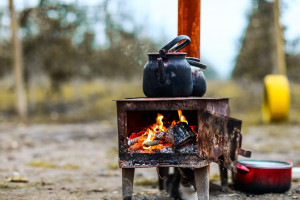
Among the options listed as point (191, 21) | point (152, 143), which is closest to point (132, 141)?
point (152, 143)

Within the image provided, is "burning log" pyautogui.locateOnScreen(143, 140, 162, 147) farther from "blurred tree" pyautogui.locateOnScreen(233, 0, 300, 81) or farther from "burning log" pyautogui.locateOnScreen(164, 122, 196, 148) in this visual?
"blurred tree" pyautogui.locateOnScreen(233, 0, 300, 81)

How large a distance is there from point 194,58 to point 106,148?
174 inches

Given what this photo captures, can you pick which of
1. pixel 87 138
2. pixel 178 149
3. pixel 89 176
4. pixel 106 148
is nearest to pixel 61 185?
pixel 89 176

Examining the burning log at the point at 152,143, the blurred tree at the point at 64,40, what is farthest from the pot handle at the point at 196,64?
the blurred tree at the point at 64,40

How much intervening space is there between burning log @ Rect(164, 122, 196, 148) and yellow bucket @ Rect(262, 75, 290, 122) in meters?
8.05

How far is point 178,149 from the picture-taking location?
297 centimetres

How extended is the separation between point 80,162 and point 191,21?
339cm

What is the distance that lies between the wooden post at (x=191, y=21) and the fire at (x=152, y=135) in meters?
0.81

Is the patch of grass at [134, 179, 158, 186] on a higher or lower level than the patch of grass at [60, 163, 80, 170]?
higher

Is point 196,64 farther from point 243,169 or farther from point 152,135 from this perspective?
point 243,169

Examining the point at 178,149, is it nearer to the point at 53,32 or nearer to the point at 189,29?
the point at 189,29

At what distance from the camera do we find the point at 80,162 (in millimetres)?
6121

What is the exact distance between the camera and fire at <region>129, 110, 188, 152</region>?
304cm

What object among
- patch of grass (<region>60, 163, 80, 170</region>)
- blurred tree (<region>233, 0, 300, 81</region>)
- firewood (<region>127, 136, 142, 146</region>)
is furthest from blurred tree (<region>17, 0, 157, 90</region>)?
firewood (<region>127, 136, 142, 146</region>)
